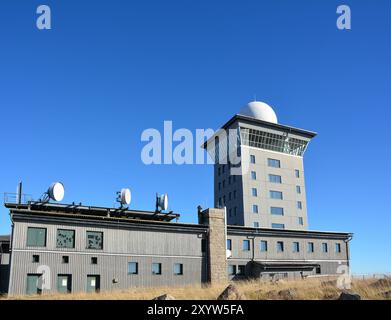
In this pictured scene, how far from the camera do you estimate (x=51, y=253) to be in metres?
38.2

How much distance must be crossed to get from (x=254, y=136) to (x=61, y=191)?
151ft

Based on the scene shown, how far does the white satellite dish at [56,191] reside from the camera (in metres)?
41.5

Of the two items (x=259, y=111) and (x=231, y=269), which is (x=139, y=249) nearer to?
(x=231, y=269)

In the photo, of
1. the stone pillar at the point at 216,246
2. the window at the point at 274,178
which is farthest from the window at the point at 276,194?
the stone pillar at the point at 216,246

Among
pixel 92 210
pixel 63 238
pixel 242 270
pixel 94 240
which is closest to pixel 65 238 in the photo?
pixel 63 238

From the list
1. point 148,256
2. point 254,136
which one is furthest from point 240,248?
point 254,136

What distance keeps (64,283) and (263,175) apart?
4789cm

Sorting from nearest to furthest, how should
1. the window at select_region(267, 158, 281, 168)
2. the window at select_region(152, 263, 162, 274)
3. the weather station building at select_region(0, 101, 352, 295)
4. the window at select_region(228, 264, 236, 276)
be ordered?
the weather station building at select_region(0, 101, 352, 295) < the window at select_region(152, 263, 162, 274) < the window at select_region(228, 264, 236, 276) < the window at select_region(267, 158, 281, 168)

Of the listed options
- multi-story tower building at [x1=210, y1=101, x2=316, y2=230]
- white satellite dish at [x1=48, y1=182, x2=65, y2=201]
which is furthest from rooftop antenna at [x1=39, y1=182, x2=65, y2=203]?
multi-story tower building at [x1=210, y1=101, x2=316, y2=230]

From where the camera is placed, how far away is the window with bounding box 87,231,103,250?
133ft

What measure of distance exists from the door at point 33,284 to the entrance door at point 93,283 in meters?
4.33

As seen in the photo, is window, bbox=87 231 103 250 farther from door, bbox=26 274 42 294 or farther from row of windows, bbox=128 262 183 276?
door, bbox=26 274 42 294

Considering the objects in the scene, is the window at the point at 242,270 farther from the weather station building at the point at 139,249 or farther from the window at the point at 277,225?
the window at the point at 277,225

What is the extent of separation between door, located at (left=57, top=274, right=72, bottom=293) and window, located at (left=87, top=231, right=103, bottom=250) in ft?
10.9
